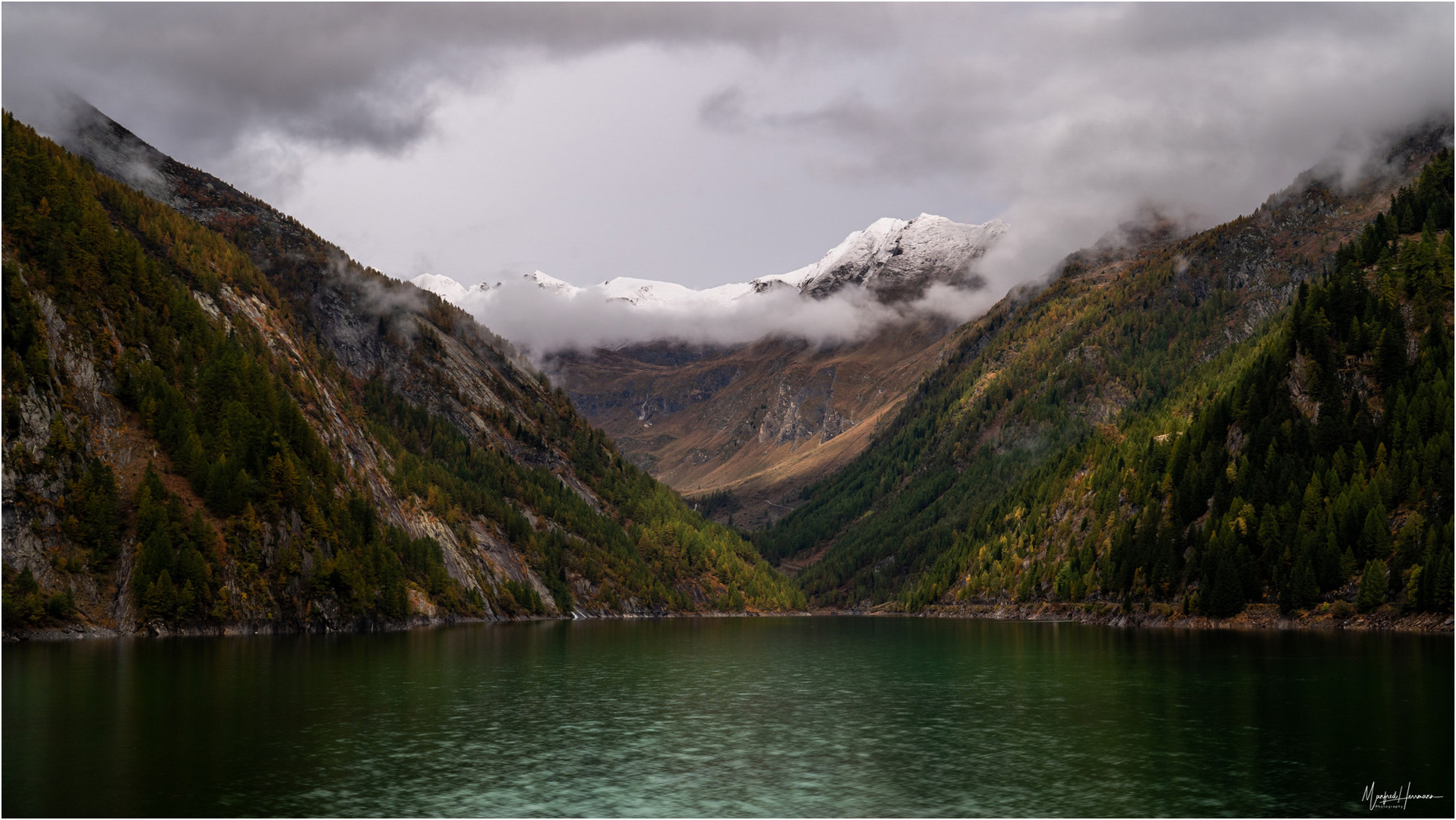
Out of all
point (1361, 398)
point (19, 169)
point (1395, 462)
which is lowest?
point (1395, 462)

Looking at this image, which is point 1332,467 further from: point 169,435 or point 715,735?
point 169,435

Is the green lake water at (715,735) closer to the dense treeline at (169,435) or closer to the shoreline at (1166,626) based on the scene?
the shoreline at (1166,626)

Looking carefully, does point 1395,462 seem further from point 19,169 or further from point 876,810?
point 19,169

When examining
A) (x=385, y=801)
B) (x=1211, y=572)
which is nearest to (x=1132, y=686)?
(x=385, y=801)

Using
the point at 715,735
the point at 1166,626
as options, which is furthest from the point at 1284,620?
the point at 715,735

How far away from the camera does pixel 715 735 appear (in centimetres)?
5741

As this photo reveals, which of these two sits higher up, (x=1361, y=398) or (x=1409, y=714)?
(x=1361, y=398)

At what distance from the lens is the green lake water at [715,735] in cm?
4112

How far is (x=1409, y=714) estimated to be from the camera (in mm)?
57312

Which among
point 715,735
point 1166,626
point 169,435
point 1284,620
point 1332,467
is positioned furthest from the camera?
point 1166,626

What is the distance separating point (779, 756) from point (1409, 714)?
34.2 metres

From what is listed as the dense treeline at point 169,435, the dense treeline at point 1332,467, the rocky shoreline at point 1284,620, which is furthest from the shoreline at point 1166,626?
the dense treeline at point 169,435

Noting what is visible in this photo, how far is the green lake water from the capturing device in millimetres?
41125

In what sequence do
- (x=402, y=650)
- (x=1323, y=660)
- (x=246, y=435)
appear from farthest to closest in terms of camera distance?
(x=246, y=435) → (x=402, y=650) → (x=1323, y=660)
